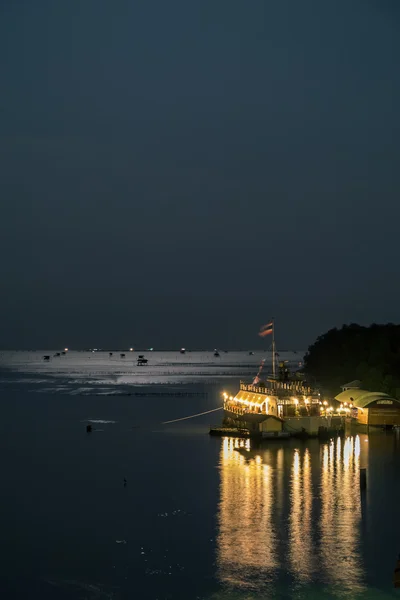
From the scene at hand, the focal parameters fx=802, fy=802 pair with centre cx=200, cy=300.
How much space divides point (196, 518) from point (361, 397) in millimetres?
38939

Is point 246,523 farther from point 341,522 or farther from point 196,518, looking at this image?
point 341,522

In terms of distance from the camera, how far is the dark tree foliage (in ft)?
270

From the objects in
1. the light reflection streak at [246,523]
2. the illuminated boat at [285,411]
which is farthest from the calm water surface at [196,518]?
the illuminated boat at [285,411]

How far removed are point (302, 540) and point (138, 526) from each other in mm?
7932

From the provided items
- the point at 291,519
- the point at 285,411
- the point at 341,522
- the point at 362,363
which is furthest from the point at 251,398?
the point at 341,522

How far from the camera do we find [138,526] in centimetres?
3778

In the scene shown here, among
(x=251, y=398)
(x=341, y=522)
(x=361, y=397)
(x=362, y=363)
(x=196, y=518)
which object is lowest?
(x=196, y=518)

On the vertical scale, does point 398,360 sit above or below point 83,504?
above

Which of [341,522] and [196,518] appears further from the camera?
[196,518]

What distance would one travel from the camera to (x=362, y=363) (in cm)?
9325

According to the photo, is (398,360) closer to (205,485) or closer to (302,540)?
(205,485)

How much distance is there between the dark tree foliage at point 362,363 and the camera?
270 ft

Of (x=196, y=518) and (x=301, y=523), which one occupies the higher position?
(x=301, y=523)

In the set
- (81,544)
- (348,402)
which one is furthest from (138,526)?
(348,402)
